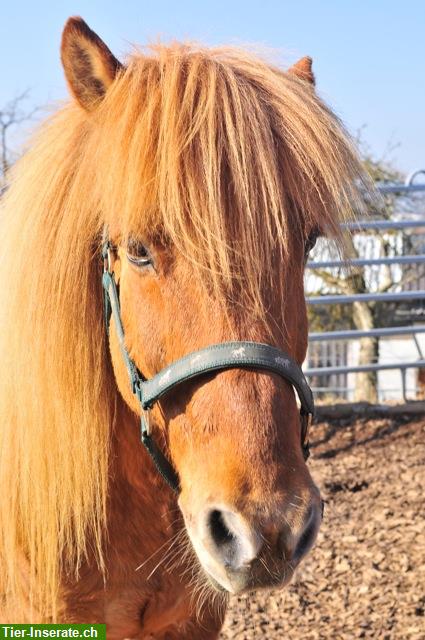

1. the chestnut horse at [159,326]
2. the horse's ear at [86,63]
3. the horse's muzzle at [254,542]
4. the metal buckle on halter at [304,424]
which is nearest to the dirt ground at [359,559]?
the chestnut horse at [159,326]

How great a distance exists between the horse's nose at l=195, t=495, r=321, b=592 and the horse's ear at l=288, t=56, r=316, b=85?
1.46 meters

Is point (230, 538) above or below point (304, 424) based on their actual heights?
below

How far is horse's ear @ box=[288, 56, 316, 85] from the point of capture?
8.95 ft

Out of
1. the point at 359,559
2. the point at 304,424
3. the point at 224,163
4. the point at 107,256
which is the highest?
the point at 224,163

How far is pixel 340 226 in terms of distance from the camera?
243cm

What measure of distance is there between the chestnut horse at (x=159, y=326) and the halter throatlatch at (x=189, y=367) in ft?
0.04

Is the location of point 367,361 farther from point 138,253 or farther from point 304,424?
point 138,253

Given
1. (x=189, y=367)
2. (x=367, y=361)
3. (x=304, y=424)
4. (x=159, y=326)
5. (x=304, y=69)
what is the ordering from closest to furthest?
(x=189, y=367), (x=159, y=326), (x=304, y=424), (x=304, y=69), (x=367, y=361)

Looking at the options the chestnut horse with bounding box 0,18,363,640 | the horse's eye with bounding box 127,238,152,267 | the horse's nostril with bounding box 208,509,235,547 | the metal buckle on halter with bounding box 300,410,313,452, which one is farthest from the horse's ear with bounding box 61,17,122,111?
the horse's nostril with bounding box 208,509,235,547

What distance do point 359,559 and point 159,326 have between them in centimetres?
314

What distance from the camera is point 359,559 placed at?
4734 millimetres

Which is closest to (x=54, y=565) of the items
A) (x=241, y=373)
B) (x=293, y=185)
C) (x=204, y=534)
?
(x=204, y=534)

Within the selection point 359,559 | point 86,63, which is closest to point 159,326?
point 86,63

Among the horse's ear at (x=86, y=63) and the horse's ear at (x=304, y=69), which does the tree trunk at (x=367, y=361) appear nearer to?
the horse's ear at (x=304, y=69)
